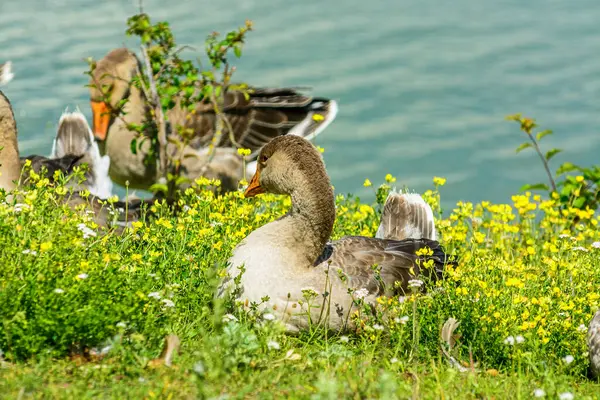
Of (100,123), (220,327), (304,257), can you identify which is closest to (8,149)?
(304,257)

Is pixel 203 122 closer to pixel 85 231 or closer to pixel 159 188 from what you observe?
pixel 159 188

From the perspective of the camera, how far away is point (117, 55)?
12547 millimetres

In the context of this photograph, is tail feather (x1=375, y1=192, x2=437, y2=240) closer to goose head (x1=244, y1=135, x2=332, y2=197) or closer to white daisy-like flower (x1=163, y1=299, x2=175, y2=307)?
goose head (x1=244, y1=135, x2=332, y2=197)

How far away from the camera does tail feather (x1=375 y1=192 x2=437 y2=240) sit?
8.20 meters

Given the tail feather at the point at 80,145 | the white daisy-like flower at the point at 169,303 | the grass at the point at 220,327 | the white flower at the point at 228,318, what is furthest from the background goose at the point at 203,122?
the white daisy-like flower at the point at 169,303

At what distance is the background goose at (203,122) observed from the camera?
11.8 meters

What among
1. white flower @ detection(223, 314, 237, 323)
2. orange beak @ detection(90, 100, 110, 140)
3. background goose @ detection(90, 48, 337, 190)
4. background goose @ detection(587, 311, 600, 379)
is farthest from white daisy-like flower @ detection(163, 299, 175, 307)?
orange beak @ detection(90, 100, 110, 140)

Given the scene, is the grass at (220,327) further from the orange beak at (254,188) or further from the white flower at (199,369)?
the orange beak at (254,188)

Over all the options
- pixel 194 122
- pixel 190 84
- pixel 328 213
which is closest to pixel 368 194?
pixel 194 122

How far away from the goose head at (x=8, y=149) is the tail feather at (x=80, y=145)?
291 centimetres

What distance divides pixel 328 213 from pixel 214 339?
Answer: 1.98 m

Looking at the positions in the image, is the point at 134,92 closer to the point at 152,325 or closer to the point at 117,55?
the point at 117,55

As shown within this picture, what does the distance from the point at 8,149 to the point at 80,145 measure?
3598mm

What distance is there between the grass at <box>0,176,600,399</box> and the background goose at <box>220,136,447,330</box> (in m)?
0.16
